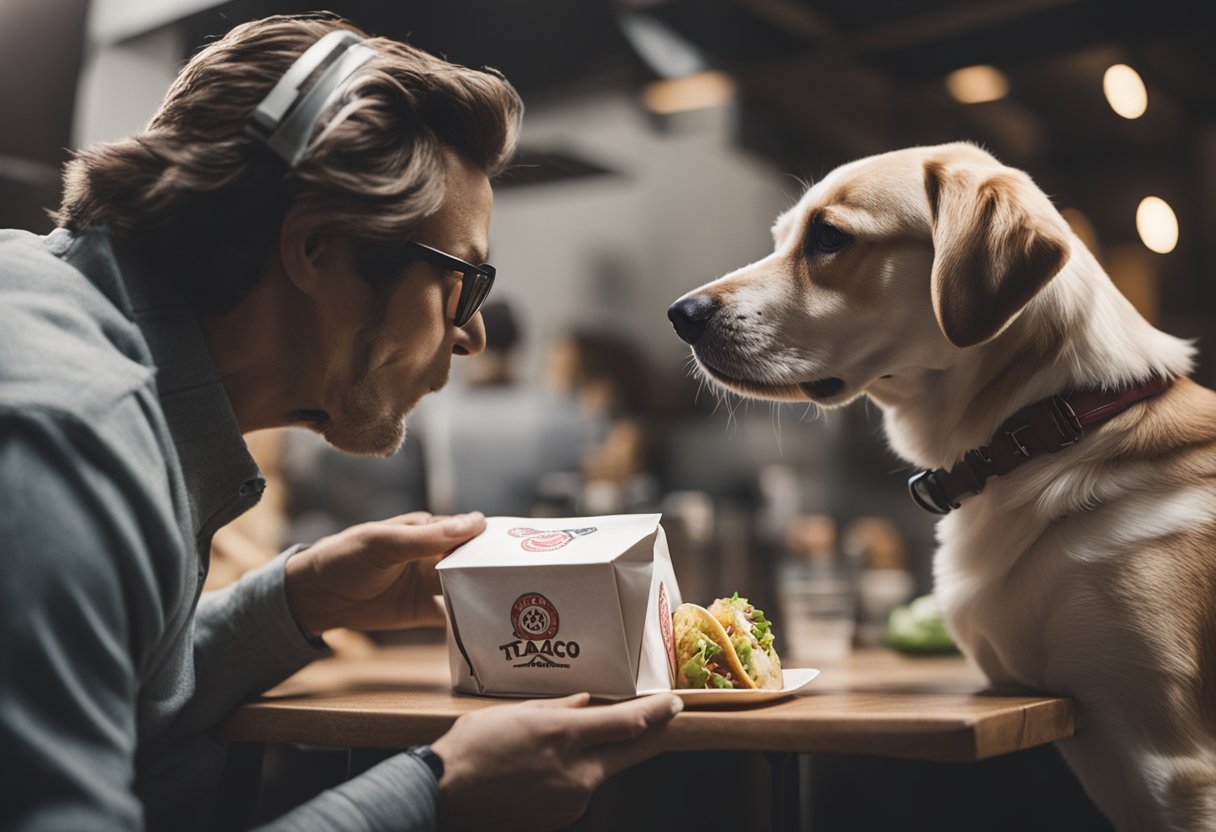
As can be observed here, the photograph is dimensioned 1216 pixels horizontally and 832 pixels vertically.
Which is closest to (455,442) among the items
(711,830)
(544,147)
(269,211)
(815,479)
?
(544,147)

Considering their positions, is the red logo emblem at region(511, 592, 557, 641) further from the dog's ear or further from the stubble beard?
the dog's ear

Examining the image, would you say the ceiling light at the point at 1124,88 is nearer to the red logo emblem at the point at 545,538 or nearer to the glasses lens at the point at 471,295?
the glasses lens at the point at 471,295

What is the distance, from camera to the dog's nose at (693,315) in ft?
3.90

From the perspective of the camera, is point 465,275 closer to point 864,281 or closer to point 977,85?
point 864,281

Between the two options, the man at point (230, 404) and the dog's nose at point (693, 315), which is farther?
the dog's nose at point (693, 315)

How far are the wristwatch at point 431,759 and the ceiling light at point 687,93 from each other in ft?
10.7

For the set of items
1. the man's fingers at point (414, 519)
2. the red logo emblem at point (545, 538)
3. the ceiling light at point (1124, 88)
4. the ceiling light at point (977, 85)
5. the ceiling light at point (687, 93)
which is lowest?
the man's fingers at point (414, 519)

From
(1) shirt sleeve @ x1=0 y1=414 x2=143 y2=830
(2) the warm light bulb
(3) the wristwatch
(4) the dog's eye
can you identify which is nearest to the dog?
(4) the dog's eye

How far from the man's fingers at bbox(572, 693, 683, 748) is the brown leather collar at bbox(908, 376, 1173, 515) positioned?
0.46 metres

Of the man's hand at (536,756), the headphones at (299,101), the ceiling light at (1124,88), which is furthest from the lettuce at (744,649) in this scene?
the ceiling light at (1124,88)

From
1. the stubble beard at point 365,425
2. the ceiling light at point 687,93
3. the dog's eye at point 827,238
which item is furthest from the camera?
the ceiling light at point 687,93

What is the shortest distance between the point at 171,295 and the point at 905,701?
0.78 metres

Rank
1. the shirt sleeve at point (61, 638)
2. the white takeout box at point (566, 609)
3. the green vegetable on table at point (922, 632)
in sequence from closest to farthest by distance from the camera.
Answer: the shirt sleeve at point (61, 638) → the white takeout box at point (566, 609) → the green vegetable on table at point (922, 632)

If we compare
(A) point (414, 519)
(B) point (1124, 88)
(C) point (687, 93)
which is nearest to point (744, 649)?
(A) point (414, 519)
